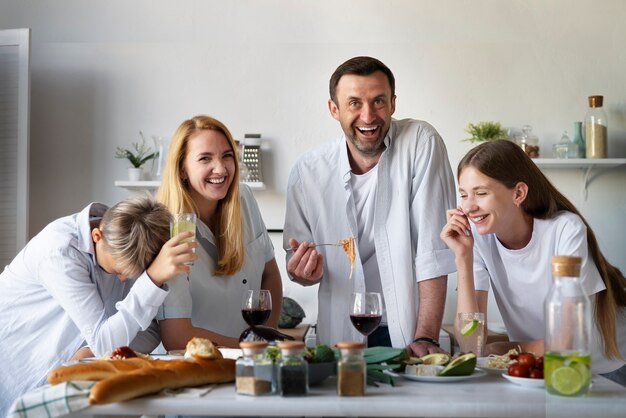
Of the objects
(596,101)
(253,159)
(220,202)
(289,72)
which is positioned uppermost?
(289,72)

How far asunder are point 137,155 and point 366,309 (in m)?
3.09

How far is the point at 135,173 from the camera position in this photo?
4.60 meters

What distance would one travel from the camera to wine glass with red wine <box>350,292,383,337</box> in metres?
1.94

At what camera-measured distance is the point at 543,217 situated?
2555 mm

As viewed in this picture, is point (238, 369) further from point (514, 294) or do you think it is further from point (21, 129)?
point (21, 129)

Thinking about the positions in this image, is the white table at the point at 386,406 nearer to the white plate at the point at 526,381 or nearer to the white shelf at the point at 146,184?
the white plate at the point at 526,381

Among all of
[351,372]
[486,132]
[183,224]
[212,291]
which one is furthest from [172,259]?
[486,132]

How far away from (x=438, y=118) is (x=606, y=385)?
3.09 meters

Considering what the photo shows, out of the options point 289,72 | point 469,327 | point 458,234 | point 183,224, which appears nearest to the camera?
point 469,327

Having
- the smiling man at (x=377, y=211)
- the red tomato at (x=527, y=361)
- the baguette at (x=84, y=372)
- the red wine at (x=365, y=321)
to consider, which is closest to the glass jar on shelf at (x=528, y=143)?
the smiling man at (x=377, y=211)

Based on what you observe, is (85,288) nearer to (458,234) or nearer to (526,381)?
(458,234)

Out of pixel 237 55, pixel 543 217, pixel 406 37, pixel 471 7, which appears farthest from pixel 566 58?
pixel 543 217

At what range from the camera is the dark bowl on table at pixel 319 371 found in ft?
5.41

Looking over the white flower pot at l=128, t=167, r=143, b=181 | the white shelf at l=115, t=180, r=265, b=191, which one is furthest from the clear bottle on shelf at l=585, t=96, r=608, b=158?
the white flower pot at l=128, t=167, r=143, b=181
